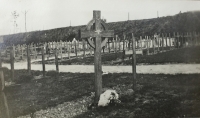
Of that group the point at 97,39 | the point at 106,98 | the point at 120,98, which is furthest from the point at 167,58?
the point at 106,98

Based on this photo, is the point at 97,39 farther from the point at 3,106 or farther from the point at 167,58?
the point at 167,58

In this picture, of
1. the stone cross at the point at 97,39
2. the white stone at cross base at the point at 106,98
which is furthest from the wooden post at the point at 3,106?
the stone cross at the point at 97,39

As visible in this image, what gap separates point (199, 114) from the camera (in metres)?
4.96

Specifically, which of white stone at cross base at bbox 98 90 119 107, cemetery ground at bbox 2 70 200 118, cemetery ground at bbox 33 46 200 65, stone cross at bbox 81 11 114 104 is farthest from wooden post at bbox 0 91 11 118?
cemetery ground at bbox 33 46 200 65

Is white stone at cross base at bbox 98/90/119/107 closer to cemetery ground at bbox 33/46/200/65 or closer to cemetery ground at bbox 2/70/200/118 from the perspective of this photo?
cemetery ground at bbox 2/70/200/118

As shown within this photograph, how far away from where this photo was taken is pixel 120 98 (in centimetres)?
648

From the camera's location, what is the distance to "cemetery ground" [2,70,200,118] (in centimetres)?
539

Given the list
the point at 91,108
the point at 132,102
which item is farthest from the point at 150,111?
the point at 91,108

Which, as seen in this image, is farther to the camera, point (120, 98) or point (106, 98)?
point (120, 98)

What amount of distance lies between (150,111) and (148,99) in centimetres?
93

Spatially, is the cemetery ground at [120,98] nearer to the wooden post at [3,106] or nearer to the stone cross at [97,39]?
the stone cross at [97,39]

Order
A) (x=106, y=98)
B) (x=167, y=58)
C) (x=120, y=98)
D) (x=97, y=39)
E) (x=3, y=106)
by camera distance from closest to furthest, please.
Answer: (x=3, y=106) < (x=106, y=98) < (x=97, y=39) < (x=120, y=98) < (x=167, y=58)

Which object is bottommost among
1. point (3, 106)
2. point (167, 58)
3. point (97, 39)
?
point (3, 106)

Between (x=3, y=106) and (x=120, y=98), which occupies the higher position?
(x=3, y=106)
